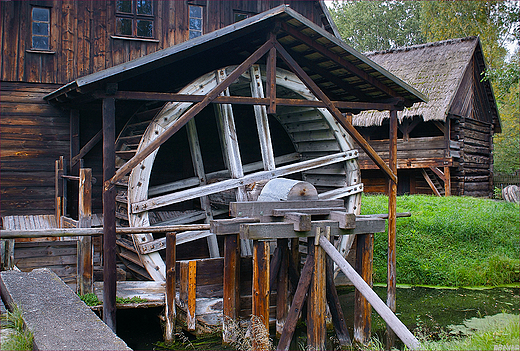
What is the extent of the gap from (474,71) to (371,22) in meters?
14.9

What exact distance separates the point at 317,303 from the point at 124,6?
6.37 metres

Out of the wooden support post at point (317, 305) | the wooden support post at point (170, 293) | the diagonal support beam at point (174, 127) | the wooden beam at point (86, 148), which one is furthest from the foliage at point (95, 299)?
the wooden beam at point (86, 148)

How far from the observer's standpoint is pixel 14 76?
317 inches

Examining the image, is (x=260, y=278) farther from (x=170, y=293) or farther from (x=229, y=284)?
(x=170, y=293)

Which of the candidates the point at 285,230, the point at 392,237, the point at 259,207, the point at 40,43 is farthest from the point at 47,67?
the point at 392,237

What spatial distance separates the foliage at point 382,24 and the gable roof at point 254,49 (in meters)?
25.9

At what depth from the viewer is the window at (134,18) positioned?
28.1 feet

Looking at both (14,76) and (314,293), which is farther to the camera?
(14,76)

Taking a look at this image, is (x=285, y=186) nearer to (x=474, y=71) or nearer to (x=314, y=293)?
(x=314, y=293)

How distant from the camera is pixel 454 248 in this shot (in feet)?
33.6

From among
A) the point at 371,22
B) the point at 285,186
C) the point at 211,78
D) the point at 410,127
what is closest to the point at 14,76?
Result: the point at 211,78

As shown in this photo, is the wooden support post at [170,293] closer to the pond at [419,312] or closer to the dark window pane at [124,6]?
the pond at [419,312]

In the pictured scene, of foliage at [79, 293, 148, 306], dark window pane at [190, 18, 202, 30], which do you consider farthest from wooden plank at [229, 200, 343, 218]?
dark window pane at [190, 18, 202, 30]

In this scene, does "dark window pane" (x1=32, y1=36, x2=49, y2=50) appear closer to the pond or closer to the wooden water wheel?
the wooden water wheel
